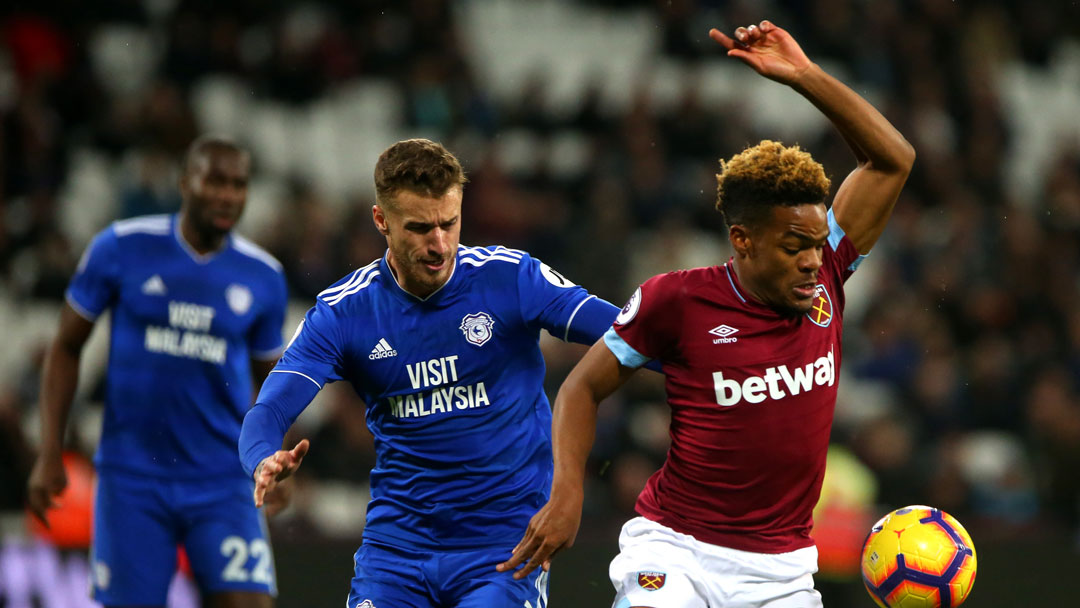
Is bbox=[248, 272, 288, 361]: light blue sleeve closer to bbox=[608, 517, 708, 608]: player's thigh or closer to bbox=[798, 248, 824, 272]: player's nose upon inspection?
bbox=[608, 517, 708, 608]: player's thigh

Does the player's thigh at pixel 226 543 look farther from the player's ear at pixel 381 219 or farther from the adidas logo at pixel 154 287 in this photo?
the player's ear at pixel 381 219

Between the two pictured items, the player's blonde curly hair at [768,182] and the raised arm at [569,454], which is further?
the player's blonde curly hair at [768,182]

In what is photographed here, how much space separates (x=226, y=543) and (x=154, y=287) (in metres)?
1.26

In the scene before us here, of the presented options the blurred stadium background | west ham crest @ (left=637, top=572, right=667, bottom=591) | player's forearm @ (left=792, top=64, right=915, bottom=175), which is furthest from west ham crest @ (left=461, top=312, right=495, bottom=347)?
the blurred stadium background

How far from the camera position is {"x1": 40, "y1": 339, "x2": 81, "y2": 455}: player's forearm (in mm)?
6355

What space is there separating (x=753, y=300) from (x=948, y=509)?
633cm

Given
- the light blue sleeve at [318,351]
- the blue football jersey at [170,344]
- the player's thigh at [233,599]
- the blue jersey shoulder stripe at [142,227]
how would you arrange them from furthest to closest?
1. the blue jersey shoulder stripe at [142,227]
2. the blue football jersey at [170,344]
3. the player's thigh at [233,599]
4. the light blue sleeve at [318,351]

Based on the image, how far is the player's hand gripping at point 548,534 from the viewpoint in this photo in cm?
432

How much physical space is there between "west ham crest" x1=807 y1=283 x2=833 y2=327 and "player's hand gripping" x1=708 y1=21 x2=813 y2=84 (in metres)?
0.74

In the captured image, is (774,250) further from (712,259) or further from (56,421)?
(712,259)

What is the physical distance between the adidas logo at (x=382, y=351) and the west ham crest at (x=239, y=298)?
1790mm

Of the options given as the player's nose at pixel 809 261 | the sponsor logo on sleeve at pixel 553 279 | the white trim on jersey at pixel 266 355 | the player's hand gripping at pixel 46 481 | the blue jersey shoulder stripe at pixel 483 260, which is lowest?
the player's hand gripping at pixel 46 481

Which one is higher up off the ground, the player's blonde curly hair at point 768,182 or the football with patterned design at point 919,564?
the player's blonde curly hair at point 768,182

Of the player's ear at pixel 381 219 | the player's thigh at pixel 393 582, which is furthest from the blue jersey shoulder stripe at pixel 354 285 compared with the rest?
the player's thigh at pixel 393 582
